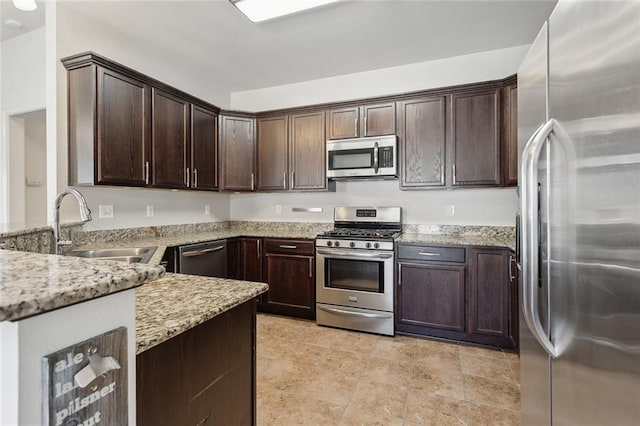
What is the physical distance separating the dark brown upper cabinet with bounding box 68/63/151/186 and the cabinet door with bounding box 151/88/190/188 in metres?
0.22

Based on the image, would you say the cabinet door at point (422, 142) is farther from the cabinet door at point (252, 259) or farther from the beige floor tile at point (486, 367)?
the cabinet door at point (252, 259)

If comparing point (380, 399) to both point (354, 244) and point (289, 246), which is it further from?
point (289, 246)

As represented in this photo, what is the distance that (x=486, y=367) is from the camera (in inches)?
96.4

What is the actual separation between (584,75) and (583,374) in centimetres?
77

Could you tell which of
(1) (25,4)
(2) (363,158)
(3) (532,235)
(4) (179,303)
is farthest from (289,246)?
(1) (25,4)

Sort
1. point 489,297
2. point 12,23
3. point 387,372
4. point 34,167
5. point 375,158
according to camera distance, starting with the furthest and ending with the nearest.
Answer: point 34,167 < point 375,158 < point 12,23 < point 489,297 < point 387,372

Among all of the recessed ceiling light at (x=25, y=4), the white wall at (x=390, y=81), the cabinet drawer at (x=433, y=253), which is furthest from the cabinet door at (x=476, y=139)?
the recessed ceiling light at (x=25, y=4)

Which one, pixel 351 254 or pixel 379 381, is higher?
pixel 351 254

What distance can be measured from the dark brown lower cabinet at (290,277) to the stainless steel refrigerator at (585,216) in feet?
7.71

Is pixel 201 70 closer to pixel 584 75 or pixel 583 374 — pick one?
pixel 584 75

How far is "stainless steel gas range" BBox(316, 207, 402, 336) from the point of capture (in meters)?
3.04

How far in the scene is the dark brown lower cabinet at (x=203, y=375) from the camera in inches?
30.5

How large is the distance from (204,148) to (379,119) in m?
1.94

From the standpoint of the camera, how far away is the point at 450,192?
3400 millimetres
